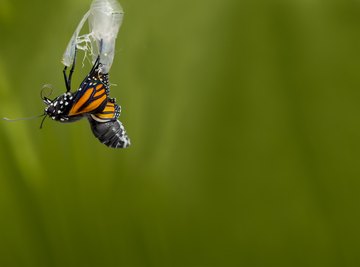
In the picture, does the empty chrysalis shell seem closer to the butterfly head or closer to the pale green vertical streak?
the butterfly head

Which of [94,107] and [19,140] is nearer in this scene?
[94,107]

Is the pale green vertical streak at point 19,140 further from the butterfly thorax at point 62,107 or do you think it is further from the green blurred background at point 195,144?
the butterfly thorax at point 62,107

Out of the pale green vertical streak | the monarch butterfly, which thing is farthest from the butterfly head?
the pale green vertical streak

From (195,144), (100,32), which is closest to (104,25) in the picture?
(100,32)

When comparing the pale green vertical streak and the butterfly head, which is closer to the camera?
the butterfly head

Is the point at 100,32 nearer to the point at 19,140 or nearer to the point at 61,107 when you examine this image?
the point at 61,107

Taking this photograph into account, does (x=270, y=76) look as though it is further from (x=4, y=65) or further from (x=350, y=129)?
(x=4, y=65)

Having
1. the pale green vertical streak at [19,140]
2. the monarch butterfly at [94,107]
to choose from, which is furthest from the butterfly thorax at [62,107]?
the pale green vertical streak at [19,140]
